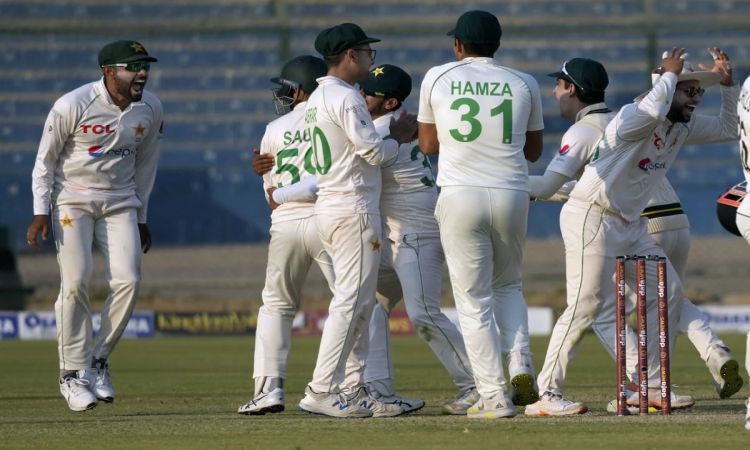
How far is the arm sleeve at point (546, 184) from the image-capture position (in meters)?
7.12

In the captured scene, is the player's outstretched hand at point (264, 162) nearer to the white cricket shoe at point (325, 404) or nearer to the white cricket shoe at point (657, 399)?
the white cricket shoe at point (325, 404)

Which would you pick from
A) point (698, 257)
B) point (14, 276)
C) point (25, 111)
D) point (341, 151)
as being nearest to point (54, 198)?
point (341, 151)

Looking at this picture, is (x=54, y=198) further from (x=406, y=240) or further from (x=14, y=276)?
(x=14, y=276)

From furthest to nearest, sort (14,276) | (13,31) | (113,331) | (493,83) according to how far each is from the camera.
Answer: (13,31) → (14,276) → (113,331) → (493,83)

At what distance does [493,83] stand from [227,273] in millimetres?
14496

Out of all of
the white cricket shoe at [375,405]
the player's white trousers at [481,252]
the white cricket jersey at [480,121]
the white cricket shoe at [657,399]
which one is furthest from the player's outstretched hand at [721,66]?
the white cricket shoe at [375,405]

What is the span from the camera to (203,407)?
26.8 ft

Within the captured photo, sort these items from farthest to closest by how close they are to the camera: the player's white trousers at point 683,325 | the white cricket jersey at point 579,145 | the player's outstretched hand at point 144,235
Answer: the player's outstretched hand at point 144,235, the player's white trousers at point 683,325, the white cricket jersey at point 579,145

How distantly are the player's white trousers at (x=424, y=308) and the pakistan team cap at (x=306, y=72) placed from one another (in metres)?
0.97

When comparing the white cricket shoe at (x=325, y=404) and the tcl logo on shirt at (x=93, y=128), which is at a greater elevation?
the tcl logo on shirt at (x=93, y=128)

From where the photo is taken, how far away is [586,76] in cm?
754

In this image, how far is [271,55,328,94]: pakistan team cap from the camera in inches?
309

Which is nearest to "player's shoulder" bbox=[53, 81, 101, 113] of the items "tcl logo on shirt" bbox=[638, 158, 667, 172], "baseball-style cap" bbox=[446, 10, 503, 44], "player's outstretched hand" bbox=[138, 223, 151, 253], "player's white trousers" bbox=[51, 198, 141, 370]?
"player's white trousers" bbox=[51, 198, 141, 370]

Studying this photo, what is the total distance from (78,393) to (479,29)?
9.73 ft
